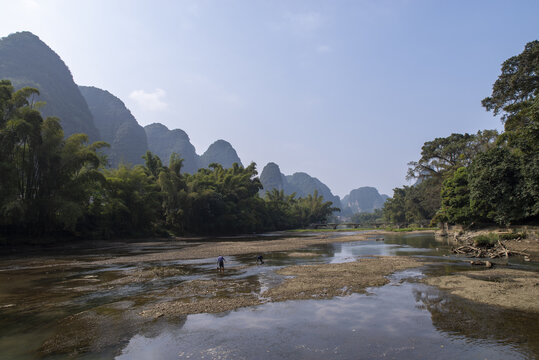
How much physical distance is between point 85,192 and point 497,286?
48.3 metres

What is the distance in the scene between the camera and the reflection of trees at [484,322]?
8570 millimetres

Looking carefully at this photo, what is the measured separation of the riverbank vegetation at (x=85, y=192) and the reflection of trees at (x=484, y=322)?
4014 centimetres

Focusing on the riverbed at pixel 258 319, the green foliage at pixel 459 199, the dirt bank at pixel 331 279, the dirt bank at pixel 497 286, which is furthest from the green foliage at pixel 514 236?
the dirt bank at pixel 497 286

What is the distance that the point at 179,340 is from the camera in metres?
A: 9.17

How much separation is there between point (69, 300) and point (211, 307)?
6.95 metres

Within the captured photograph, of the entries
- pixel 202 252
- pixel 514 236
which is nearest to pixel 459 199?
pixel 514 236

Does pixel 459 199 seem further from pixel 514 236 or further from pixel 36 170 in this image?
pixel 36 170

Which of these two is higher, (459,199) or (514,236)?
(459,199)

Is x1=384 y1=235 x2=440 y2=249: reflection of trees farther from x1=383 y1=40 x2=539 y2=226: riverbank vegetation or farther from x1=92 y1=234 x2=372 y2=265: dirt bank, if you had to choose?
x1=92 y1=234 x2=372 y2=265: dirt bank

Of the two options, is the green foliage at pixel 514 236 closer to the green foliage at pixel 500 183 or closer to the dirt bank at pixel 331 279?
the green foliage at pixel 500 183

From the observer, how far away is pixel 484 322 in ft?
32.8

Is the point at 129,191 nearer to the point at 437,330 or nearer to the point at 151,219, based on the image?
the point at 151,219

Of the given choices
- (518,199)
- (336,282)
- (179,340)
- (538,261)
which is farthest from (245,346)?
(518,199)

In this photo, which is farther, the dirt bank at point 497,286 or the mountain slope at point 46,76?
the mountain slope at point 46,76
